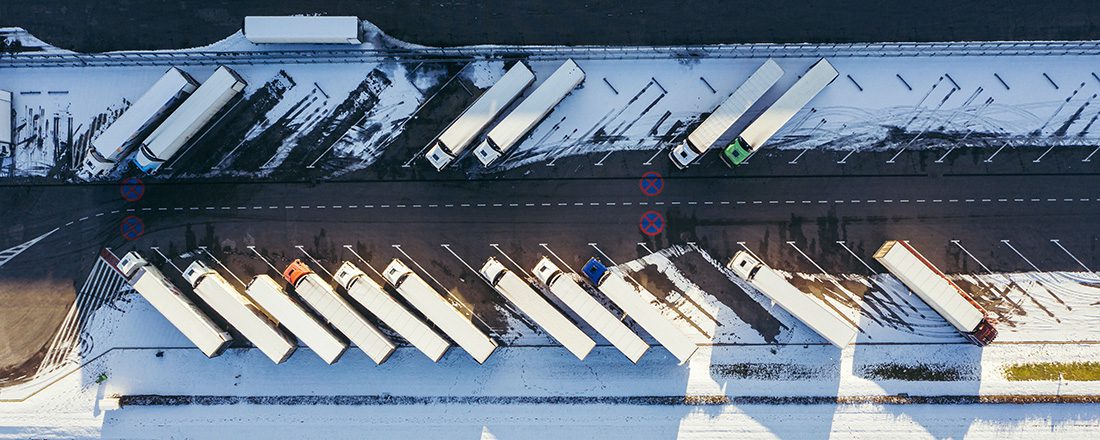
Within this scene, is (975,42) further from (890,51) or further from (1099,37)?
(1099,37)

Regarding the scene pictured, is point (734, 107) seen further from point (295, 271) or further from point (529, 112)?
point (295, 271)

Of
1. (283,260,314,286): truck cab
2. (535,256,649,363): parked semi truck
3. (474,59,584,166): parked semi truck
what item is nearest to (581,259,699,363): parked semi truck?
(535,256,649,363): parked semi truck

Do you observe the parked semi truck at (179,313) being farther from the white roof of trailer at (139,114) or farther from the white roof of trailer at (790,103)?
the white roof of trailer at (790,103)

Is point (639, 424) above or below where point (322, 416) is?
below

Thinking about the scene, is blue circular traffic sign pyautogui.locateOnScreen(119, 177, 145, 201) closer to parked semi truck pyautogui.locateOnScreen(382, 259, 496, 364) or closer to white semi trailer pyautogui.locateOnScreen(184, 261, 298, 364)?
white semi trailer pyautogui.locateOnScreen(184, 261, 298, 364)

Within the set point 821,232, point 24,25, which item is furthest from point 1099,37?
point 24,25

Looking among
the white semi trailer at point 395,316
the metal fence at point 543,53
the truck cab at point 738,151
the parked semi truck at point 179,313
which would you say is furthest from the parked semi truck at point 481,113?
the parked semi truck at point 179,313
